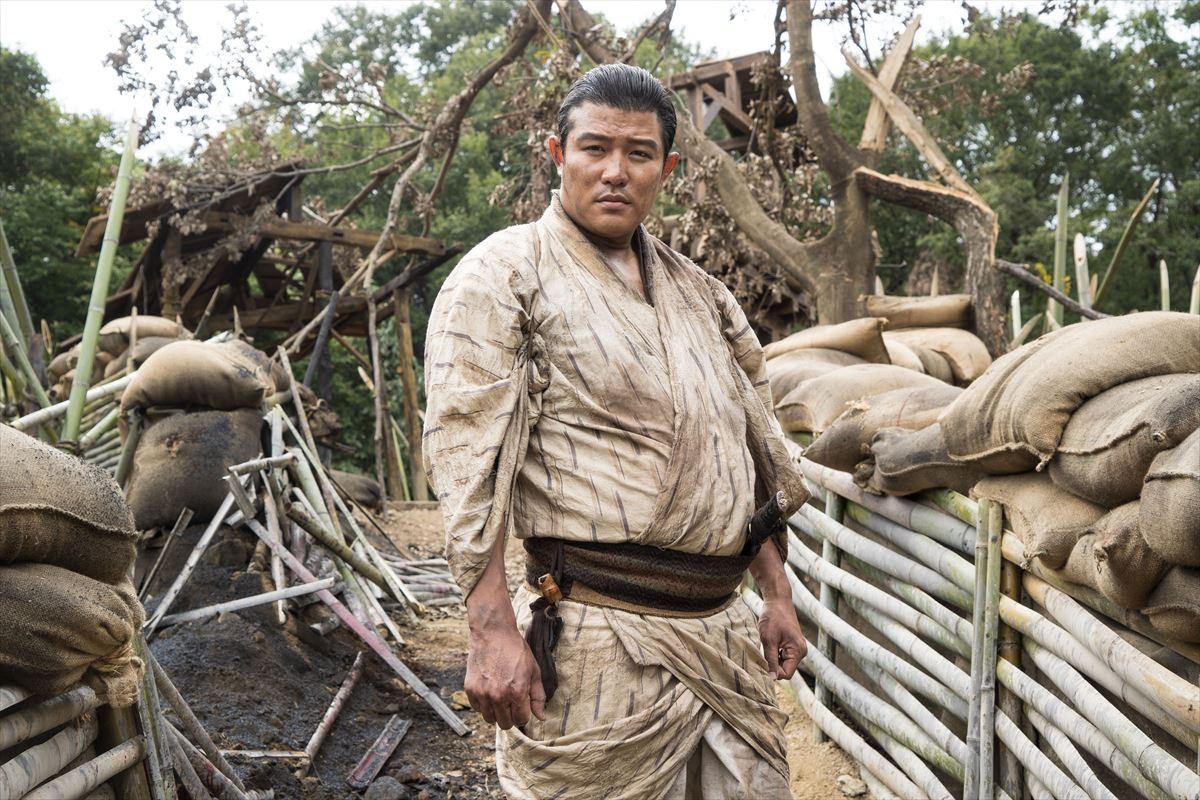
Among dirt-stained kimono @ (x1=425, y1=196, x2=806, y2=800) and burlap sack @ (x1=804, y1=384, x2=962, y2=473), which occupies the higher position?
dirt-stained kimono @ (x1=425, y1=196, x2=806, y2=800)

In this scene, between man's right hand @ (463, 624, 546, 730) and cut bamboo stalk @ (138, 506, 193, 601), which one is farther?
cut bamboo stalk @ (138, 506, 193, 601)

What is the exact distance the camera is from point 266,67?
10469 millimetres

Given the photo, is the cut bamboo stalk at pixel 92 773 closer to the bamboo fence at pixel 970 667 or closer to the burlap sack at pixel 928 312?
the bamboo fence at pixel 970 667

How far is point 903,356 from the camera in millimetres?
6094

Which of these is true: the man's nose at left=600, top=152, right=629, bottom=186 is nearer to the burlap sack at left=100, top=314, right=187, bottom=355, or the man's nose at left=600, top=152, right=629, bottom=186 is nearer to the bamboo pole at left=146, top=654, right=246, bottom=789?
the bamboo pole at left=146, top=654, right=246, bottom=789

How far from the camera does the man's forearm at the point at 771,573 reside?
2.41m

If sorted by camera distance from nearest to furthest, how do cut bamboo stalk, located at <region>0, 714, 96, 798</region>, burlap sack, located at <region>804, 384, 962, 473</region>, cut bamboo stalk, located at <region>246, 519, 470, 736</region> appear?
cut bamboo stalk, located at <region>0, 714, 96, 798</region>, burlap sack, located at <region>804, 384, 962, 473</region>, cut bamboo stalk, located at <region>246, 519, 470, 736</region>

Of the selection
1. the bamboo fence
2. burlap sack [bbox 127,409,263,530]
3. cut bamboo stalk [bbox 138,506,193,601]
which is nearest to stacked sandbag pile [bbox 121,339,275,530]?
burlap sack [bbox 127,409,263,530]

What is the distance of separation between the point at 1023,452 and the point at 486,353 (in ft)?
4.57

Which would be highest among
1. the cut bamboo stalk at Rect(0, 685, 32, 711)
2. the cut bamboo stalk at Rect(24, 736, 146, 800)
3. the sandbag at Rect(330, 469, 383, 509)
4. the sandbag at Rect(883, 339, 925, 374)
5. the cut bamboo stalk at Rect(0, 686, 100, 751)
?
the cut bamboo stalk at Rect(0, 685, 32, 711)

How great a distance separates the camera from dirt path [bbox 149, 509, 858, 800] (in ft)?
13.5

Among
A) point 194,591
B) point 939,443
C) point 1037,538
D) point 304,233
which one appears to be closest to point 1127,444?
point 1037,538

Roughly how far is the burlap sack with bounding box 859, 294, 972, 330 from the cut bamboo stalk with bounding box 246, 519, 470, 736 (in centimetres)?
341

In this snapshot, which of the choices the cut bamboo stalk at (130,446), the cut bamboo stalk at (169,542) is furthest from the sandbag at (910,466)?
the cut bamboo stalk at (130,446)
